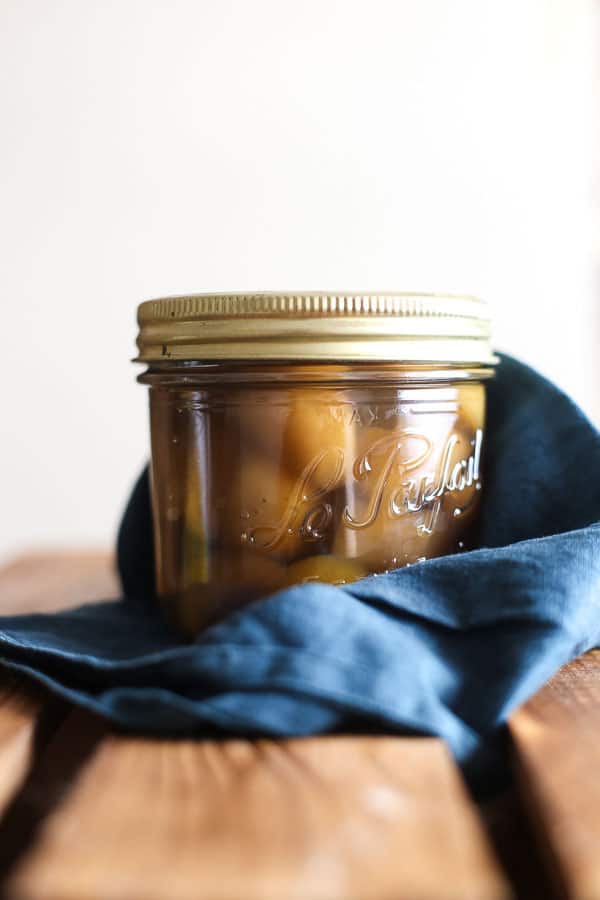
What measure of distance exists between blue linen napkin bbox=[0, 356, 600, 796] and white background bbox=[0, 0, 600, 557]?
0.75 m

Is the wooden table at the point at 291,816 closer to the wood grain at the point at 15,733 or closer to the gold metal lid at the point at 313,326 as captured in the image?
the wood grain at the point at 15,733

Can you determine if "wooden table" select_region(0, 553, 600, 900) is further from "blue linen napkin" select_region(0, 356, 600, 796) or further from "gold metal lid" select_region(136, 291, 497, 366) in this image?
"gold metal lid" select_region(136, 291, 497, 366)

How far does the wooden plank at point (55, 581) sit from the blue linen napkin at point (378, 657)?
0.57ft

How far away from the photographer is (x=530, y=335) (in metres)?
1.14

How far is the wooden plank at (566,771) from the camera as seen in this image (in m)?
0.24

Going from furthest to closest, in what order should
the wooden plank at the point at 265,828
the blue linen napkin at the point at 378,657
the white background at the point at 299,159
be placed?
the white background at the point at 299,159 → the blue linen napkin at the point at 378,657 → the wooden plank at the point at 265,828

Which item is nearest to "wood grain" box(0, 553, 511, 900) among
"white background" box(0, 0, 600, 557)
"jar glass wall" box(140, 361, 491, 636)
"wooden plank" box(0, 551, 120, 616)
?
"jar glass wall" box(140, 361, 491, 636)

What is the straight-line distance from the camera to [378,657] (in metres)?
0.33

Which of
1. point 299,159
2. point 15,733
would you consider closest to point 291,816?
point 15,733

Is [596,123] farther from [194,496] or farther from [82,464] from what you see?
[194,496]

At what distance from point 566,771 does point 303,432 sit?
6.6 inches

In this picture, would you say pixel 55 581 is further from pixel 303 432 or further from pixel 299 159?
pixel 299 159

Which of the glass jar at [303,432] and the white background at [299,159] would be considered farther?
the white background at [299,159]

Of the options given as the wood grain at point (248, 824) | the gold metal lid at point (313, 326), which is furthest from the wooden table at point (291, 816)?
the gold metal lid at point (313, 326)
